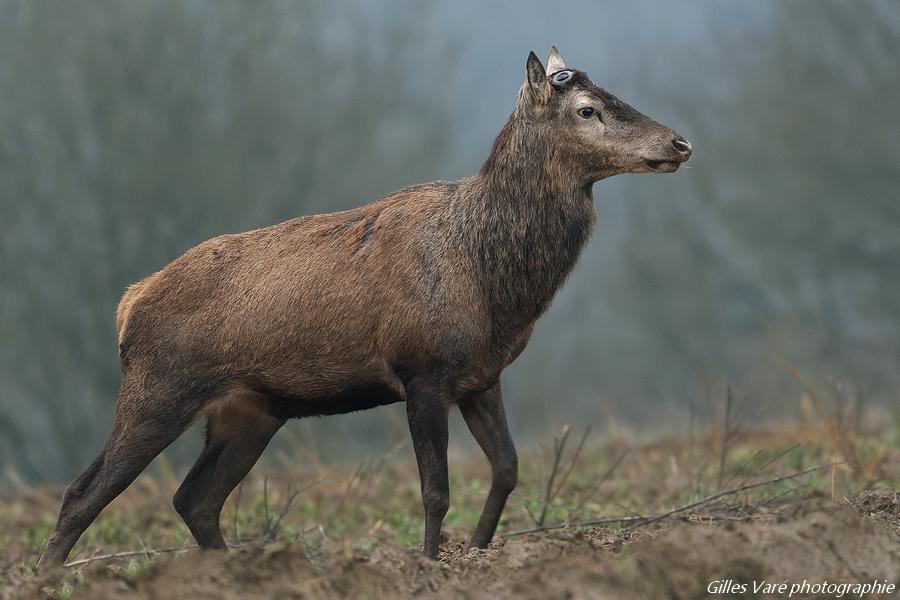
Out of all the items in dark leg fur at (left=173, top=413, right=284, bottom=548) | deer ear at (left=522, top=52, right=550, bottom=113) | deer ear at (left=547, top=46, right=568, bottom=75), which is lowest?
dark leg fur at (left=173, top=413, right=284, bottom=548)

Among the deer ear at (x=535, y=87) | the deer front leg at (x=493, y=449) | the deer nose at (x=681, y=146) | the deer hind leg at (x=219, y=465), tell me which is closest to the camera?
the deer nose at (x=681, y=146)

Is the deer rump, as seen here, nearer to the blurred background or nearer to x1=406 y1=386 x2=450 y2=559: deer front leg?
x1=406 y1=386 x2=450 y2=559: deer front leg

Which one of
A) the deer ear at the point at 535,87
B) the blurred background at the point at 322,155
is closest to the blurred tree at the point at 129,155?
the blurred background at the point at 322,155

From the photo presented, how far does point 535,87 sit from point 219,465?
105 inches

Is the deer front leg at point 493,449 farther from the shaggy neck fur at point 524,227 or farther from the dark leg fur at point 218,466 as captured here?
the dark leg fur at point 218,466

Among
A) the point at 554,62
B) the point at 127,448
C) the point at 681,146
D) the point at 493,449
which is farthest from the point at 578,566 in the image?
the point at 554,62

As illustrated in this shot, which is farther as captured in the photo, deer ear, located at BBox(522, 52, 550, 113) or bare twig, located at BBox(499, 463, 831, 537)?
deer ear, located at BBox(522, 52, 550, 113)

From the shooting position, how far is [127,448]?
644 cm

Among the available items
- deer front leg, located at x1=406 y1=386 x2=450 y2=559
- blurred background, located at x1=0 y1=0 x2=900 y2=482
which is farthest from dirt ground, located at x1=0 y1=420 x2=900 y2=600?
blurred background, located at x1=0 y1=0 x2=900 y2=482

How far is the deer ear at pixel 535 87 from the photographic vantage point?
6.31 metres

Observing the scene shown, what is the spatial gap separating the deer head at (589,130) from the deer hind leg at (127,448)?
2369 millimetres

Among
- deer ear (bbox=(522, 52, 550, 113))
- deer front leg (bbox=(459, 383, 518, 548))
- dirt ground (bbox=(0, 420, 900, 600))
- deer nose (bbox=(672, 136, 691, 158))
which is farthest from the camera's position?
deer front leg (bbox=(459, 383, 518, 548))

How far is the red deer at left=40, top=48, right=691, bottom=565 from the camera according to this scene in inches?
239

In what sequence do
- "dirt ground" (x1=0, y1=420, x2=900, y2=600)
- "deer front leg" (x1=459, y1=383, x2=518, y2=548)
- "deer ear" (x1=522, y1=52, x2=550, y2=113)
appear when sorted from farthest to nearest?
1. "deer front leg" (x1=459, y1=383, x2=518, y2=548)
2. "deer ear" (x1=522, y1=52, x2=550, y2=113)
3. "dirt ground" (x1=0, y1=420, x2=900, y2=600)
